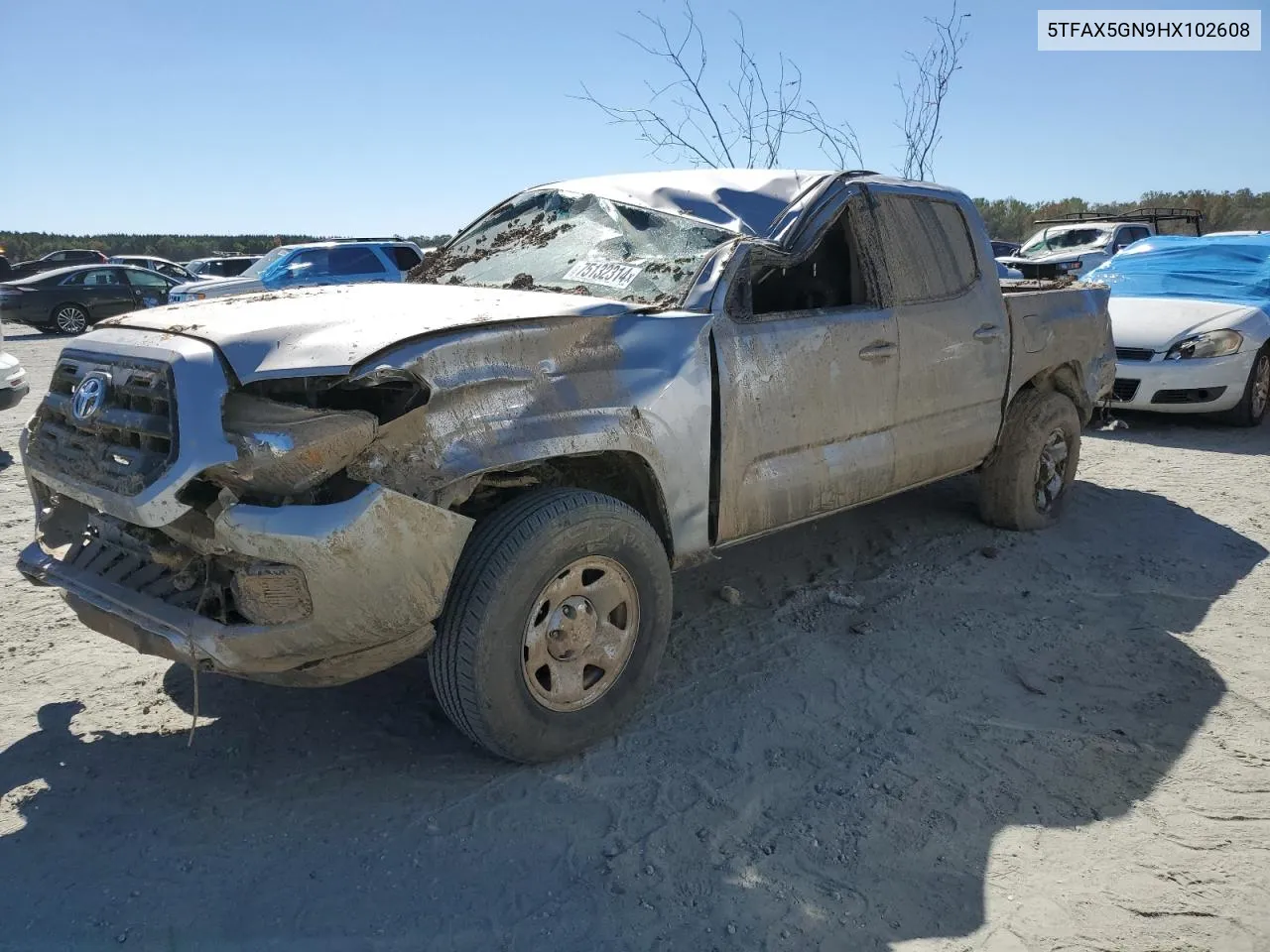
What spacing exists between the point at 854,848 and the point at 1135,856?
0.82 meters

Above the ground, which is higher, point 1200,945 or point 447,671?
point 447,671

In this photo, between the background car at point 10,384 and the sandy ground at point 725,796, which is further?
the background car at point 10,384

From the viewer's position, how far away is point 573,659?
318cm

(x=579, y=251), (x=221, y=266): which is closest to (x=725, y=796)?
(x=579, y=251)

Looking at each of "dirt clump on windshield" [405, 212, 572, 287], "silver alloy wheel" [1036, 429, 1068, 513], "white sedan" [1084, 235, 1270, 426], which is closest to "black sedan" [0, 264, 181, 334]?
"dirt clump on windshield" [405, 212, 572, 287]

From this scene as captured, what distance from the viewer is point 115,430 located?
114 inches

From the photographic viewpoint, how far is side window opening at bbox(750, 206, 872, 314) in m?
4.25

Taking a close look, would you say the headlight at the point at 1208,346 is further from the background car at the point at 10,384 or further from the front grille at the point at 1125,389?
the background car at the point at 10,384

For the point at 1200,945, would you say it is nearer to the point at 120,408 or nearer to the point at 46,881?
the point at 46,881

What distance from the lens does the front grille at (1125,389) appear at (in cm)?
837

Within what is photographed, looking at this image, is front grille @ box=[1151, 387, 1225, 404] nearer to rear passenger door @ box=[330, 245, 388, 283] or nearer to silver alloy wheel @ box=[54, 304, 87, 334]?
rear passenger door @ box=[330, 245, 388, 283]

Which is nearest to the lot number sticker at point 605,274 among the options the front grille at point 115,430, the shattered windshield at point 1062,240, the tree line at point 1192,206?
the front grille at point 115,430

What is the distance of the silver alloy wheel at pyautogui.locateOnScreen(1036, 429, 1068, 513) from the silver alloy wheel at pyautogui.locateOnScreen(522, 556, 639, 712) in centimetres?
339

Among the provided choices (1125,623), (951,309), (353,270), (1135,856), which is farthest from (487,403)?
(353,270)
